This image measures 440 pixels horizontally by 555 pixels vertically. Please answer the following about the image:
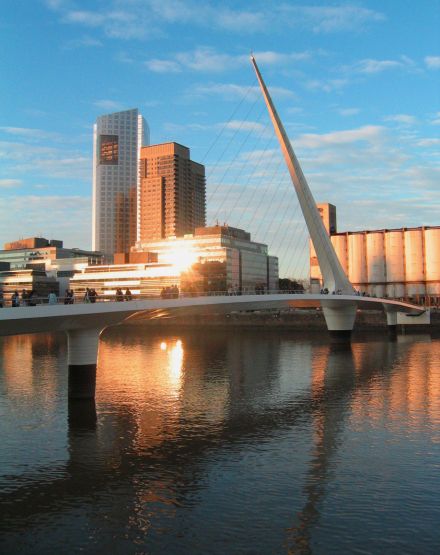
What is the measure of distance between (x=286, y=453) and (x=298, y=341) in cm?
3834

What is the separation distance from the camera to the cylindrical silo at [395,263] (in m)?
91.6

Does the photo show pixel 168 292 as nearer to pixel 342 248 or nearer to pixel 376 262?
pixel 376 262

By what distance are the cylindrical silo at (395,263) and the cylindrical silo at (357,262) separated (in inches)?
160

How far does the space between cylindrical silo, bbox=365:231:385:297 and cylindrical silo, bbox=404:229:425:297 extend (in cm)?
417

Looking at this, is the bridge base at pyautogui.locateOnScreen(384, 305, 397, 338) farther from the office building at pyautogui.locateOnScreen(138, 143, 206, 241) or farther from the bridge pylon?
the office building at pyautogui.locateOnScreen(138, 143, 206, 241)

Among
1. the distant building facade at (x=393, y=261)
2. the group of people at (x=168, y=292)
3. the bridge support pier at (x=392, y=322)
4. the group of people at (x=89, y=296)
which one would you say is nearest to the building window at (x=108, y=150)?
the distant building facade at (x=393, y=261)

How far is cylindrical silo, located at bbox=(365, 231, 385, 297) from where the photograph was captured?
93.2 meters

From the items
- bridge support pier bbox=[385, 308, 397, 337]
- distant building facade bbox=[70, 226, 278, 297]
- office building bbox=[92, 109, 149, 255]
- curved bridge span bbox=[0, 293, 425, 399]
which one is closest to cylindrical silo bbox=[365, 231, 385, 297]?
distant building facade bbox=[70, 226, 278, 297]

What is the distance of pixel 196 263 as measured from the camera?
318 ft

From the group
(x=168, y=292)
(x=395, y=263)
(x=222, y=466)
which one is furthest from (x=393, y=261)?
(x=222, y=466)

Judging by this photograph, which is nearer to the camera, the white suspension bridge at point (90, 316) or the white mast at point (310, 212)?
the white suspension bridge at point (90, 316)

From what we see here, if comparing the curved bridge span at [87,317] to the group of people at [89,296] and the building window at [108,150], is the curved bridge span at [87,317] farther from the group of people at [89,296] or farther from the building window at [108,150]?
the building window at [108,150]

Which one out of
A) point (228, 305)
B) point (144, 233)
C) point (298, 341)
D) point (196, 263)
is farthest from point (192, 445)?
point (144, 233)

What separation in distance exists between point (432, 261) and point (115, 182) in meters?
125
